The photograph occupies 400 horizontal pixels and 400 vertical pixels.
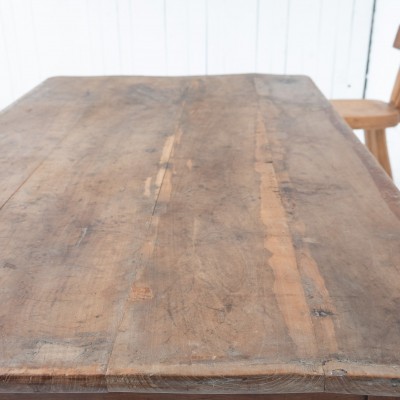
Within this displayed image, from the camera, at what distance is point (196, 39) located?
3.41 m

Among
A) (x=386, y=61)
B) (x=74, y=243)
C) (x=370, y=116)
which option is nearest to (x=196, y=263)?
(x=74, y=243)

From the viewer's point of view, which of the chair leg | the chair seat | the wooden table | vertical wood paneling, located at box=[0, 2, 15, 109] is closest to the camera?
the wooden table

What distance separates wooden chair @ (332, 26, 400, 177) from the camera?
234 centimetres

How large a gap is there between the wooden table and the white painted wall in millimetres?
2034

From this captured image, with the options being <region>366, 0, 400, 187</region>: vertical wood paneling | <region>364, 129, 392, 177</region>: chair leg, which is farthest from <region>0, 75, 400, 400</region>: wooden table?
<region>366, 0, 400, 187</region>: vertical wood paneling

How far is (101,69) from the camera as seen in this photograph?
11.5 ft

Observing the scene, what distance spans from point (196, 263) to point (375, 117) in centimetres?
169

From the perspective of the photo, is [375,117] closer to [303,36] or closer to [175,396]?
[303,36]

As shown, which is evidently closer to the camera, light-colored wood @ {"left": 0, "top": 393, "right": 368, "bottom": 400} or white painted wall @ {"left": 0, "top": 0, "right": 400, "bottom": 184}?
light-colored wood @ {"left": 0, "top": 393, "right": 368, "bottom": 400}

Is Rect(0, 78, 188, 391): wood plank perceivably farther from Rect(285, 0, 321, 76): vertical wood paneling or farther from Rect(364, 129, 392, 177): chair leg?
Rect(285, 0, 321, 76): vertical wood paneling

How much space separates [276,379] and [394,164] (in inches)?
105

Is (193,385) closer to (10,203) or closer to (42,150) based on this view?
(10,203)

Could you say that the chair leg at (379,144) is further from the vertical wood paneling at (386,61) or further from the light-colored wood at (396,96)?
the vertical wood paneling at (386,61)

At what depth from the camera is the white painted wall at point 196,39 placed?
3342 mm
